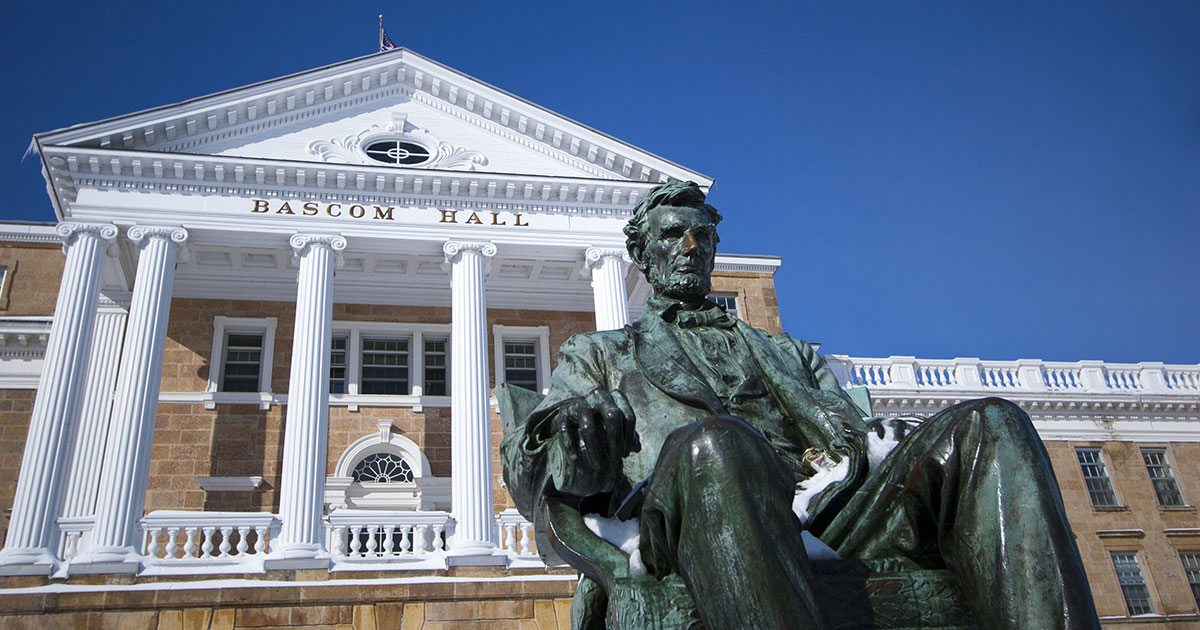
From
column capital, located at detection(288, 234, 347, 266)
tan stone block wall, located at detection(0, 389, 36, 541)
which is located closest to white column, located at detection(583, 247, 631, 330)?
column capital, located at detection(288, 234, 347, 266)

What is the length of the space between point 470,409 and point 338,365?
5778 mm

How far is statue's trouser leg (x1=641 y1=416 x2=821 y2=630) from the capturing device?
187cm

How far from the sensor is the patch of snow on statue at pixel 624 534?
221 cm

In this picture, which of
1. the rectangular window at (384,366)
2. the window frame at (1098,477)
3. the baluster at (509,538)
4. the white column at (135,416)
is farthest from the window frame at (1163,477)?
the white column at (135,416)

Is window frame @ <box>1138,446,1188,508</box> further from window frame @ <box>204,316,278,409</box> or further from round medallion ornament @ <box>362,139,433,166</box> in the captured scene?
window frame @ <box>204,316,278,409</box>

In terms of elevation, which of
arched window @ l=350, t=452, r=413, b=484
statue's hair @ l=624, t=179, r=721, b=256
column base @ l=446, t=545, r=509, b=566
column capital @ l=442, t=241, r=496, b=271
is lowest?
column base @ l=446, t=545, r=509, b=566

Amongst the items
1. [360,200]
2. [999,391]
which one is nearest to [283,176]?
[360,200]

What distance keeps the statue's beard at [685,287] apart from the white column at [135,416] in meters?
13.5

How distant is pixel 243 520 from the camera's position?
48.5ft

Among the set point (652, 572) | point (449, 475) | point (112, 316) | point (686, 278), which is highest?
point (112, 316)

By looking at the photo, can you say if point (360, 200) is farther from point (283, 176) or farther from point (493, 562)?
point (493, 562)

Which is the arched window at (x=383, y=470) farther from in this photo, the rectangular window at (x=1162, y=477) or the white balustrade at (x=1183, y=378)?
the white balustrade at (x=1183, y=378)

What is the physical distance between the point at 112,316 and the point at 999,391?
2298 cm

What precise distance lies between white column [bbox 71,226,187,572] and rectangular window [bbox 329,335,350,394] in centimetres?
443
